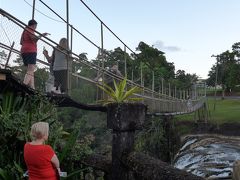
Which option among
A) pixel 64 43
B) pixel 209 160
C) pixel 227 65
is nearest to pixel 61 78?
pixel 64 43

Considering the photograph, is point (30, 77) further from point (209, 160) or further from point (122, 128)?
point (209, 160)

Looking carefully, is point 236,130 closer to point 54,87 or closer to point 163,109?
point 163,109

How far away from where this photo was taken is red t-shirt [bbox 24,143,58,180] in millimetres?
4297

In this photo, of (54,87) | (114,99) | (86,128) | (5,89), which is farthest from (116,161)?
(86,128)

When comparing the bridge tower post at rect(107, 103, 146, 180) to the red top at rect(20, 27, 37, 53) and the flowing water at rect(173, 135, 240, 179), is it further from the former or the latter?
the flowing water at rect(173, 135, 240, 179)

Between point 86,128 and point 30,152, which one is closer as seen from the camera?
point 30,152

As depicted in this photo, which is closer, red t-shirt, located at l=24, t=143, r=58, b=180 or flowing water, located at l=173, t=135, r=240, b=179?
red t-shirt, located at l=24, t=143, r=58, b=180

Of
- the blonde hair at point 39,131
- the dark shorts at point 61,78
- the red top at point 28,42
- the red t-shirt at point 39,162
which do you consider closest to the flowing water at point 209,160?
the dark shorts at point 61,78

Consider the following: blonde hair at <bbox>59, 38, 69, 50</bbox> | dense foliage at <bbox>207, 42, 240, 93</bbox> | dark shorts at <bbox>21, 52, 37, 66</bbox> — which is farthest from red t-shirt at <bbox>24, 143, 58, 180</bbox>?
dense foliage at <bbox>207, 42, 240, 93</bbox>

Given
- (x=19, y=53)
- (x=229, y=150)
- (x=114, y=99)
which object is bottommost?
(x=229, y=150)

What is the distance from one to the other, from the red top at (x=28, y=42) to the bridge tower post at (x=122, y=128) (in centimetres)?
316

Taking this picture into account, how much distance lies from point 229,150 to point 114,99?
21.9 m

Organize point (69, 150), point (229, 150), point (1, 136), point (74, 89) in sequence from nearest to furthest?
point (69, 150), point (1, 136), point (74, 89), point (229, 150)

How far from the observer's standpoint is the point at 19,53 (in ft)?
25.7
